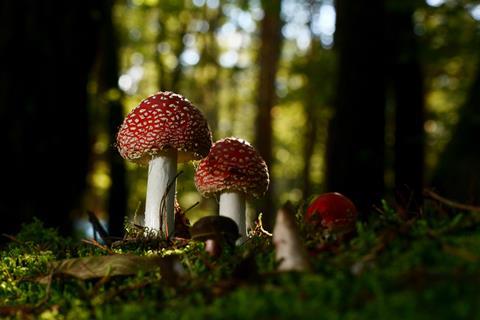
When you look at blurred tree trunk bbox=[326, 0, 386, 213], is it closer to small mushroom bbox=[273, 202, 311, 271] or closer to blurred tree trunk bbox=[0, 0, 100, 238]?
blurred tree trunk bbox=[0, 0, 100, 238]

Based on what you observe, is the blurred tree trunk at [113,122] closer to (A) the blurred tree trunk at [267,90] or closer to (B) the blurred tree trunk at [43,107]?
(B) the blurred tree trunk at [43,107]

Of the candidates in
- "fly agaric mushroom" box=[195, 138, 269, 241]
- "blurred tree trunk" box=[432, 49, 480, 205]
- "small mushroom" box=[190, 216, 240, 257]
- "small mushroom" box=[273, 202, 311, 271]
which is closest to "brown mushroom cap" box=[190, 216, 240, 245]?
"small mushroom" box=[190, 216, 240, 257]

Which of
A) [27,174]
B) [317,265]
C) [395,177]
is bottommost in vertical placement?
[395,177]

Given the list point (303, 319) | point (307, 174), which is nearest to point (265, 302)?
point (303, 319)

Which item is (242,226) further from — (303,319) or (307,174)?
(307,174)

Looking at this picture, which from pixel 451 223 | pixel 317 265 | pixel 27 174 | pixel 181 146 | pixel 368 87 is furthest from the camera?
pixel 368 87
